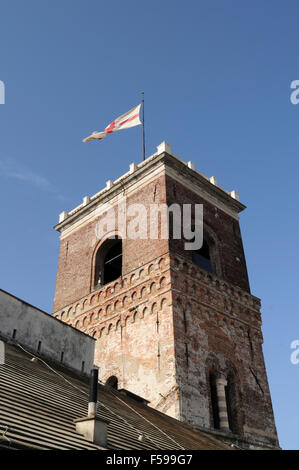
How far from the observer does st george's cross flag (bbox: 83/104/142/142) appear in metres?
24.5

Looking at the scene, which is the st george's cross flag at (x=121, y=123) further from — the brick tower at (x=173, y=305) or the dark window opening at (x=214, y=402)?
the dark window opening at (x=214, y=402)

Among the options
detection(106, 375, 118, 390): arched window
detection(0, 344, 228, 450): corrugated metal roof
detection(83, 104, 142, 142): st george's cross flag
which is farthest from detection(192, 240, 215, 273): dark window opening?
detection(0, 344, 228, 450): corrugated metal roof

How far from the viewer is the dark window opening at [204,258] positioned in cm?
2234

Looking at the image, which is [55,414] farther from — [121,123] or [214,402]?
[121,123]

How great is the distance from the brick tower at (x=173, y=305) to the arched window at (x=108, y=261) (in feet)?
0.18

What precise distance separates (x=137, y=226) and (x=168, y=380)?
24.2ft

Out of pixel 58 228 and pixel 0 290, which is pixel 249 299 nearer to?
pixel 58 228

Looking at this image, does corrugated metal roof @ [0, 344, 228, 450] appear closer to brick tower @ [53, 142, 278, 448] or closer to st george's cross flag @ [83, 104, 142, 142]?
brick tower @ [53, 142, 278, 448]

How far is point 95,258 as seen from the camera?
77.4 feet

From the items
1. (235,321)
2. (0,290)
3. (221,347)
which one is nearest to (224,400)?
(221,347)

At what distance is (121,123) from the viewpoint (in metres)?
25.1

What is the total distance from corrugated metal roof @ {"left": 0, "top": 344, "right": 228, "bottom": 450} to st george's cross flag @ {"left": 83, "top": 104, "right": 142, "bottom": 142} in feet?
46.8

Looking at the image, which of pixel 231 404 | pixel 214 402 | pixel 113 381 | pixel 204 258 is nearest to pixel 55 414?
pixel 214 402

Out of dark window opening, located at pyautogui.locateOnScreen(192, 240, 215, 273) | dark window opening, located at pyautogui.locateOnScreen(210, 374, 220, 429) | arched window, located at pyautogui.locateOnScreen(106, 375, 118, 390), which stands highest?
dark window opening, located at pyautogui.locateOnScreen(192, 240, 215, 273)
